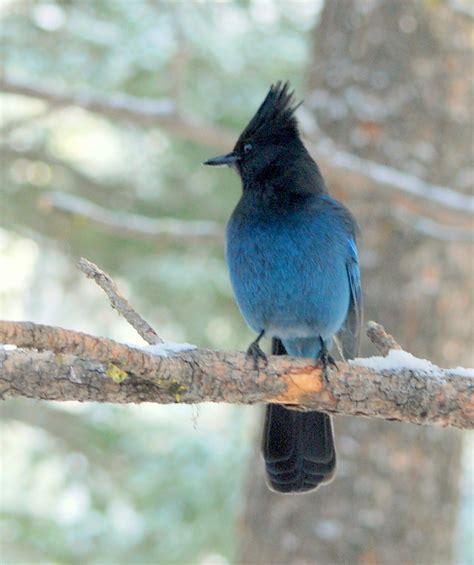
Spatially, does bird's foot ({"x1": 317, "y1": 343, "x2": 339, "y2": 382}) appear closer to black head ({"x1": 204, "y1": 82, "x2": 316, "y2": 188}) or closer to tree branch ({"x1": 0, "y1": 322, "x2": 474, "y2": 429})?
tree branch ({"x1": 0, "y1": 322, "x2": 474, "y2": 429})

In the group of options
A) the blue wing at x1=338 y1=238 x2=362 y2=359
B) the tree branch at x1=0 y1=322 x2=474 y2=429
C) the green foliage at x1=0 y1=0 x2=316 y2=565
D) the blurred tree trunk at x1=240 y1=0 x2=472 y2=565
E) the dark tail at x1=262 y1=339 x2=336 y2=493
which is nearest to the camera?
the tree branch at x1=0 y1=322 x2=474 y2=429

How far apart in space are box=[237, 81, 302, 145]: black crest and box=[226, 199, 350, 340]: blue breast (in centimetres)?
42

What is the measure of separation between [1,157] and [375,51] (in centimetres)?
269

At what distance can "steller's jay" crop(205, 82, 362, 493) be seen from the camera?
411 centimetres

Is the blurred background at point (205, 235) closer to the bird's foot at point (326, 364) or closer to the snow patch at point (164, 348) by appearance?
the bird's foot at point (326, 364)

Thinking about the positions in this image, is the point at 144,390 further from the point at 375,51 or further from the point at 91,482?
the point at 91,482

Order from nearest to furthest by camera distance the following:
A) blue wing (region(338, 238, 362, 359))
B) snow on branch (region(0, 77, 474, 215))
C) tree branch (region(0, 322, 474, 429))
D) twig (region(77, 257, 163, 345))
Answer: tree branch (region(0, 322, 474, 429))
twig (region(77, 257, 163, 345))
blue wing (region(338, 238, 362, 359))
snow on branch (region(0, 77, 474, 215))

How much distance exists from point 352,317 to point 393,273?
1.18 metres

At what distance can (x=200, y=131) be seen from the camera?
530 cm

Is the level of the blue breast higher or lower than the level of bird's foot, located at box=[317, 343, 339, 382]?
higher

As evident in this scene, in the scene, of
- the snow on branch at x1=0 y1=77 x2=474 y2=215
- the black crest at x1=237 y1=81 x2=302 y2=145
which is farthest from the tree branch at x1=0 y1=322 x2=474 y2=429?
the snow on branch at x1=0 y1=77 x2=474 y2=215

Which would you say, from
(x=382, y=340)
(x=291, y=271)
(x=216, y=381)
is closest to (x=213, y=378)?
(x=216, y=381)

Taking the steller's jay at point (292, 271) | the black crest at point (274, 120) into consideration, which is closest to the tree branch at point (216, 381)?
the steller's jay at point (292, 271)

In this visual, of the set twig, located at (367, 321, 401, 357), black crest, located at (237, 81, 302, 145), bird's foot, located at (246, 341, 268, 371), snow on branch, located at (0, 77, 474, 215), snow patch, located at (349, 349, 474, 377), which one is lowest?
bird's foot, located at (246, 341, 268, 371)
